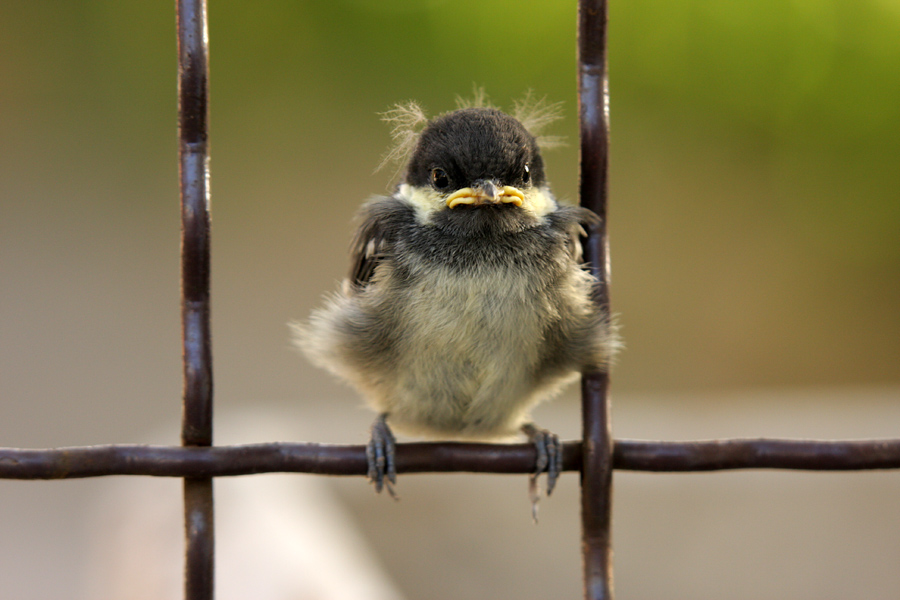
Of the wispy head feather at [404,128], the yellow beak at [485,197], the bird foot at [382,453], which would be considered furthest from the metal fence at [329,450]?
the wispy head feather at [404,128]

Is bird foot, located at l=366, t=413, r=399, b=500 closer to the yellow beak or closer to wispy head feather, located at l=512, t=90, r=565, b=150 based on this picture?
the yellow beak

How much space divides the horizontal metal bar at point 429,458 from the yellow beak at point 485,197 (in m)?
0.35

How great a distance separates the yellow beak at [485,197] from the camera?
3.05 ft

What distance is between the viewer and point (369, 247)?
0.98 metres

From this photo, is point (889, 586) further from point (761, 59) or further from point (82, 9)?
point (82, 9)

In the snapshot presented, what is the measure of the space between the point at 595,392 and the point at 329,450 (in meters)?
0.24

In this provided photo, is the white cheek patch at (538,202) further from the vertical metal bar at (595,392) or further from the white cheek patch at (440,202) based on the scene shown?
the vertical metal bar at (595,392)

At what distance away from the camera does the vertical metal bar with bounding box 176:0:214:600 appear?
62 cm

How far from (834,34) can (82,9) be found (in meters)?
1.92

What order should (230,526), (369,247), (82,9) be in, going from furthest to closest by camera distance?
(82,9), (230,526), (369,247)

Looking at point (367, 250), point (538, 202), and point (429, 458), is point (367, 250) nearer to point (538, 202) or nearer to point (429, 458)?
point (538, 202)

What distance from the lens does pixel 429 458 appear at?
0.68 meters

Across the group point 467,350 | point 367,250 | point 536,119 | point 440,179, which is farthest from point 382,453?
point 536,119

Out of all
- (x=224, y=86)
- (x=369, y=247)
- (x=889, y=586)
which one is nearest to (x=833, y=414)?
(x=889, y=586)
